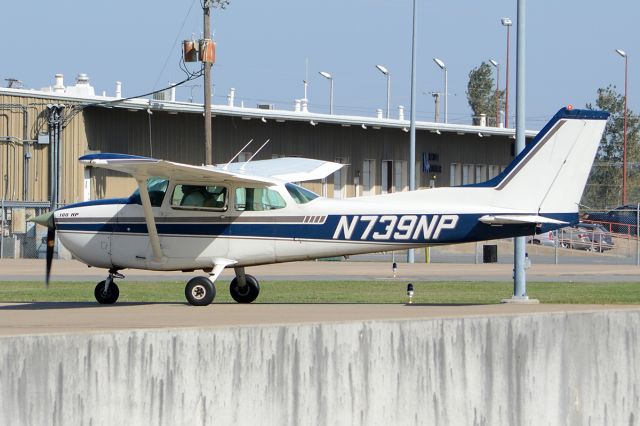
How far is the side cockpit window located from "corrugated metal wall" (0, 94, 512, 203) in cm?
3029

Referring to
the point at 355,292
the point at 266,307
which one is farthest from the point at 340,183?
the point at 266,307

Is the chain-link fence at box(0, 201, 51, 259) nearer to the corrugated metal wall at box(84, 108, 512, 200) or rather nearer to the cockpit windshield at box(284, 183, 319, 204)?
the corrugated metal wall at box(84, 108, 512, 200)

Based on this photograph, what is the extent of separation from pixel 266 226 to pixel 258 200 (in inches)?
17.4

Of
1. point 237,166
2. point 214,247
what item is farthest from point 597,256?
point 214,247

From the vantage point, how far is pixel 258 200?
1869cm

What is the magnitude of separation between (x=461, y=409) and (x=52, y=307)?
30.3 ft

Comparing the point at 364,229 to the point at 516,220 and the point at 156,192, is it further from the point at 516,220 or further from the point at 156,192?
the point at 156,192

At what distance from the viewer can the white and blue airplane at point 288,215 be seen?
59.1 feet

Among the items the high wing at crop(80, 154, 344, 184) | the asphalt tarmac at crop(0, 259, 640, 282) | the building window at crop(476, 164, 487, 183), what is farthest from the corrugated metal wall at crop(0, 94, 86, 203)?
the high wing at crop(80, 154, 344, 184)

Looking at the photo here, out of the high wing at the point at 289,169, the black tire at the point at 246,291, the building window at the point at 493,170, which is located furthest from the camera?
the building window at the point at 493,170

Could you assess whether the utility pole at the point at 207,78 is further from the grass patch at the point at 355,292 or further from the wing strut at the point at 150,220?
the wing strut at the point at 150,220

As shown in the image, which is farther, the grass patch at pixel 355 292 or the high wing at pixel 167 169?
the grass patch at pixel 355 292

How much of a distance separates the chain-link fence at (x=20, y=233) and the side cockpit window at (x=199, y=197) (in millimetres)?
26840

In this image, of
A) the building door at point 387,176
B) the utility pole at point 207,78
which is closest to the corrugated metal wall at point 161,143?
the building door at point 387,176
